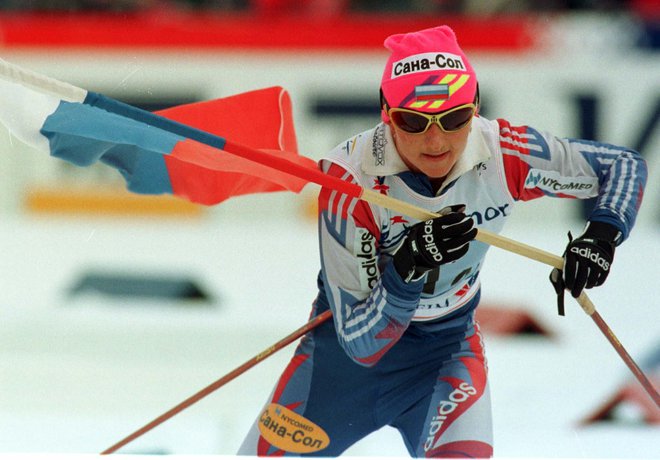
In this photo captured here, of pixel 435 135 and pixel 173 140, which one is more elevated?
pixel 173 140

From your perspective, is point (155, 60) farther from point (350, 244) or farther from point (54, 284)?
point (350, 244)

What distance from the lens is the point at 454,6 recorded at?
545cm

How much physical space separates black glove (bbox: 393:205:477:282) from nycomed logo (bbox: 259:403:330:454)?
60 cm

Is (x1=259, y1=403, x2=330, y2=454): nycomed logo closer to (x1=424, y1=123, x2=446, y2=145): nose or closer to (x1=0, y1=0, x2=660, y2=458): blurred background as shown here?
(x1=0, y1=0, x2=660, y2=458): blurred background

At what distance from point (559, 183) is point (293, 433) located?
0.93m

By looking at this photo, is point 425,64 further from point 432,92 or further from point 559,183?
point 559,183

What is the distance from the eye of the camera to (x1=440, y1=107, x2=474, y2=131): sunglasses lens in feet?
7.90

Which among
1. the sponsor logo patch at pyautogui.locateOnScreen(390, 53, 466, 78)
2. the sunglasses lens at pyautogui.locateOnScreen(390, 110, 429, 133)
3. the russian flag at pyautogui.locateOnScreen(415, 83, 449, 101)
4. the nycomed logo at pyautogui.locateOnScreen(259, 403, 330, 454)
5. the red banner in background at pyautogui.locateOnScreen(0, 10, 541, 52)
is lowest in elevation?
the nycomed logo at pyautogui.locateOnScreen(259, 403, 330, 454)

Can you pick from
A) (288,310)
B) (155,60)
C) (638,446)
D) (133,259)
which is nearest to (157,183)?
(288,310)

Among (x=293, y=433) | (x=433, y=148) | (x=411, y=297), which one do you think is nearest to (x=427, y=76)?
(x=433, y=148)

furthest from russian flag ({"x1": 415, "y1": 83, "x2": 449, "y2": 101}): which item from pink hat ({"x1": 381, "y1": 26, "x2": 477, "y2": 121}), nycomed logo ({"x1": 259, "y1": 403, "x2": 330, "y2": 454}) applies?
nycomed logo ({"x1": 259, "y1": 403, "x2": 330, "y2": 454})

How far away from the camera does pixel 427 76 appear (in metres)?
2.41

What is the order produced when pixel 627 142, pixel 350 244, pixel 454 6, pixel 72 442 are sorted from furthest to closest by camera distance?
pixel 627 142 → pixel 454 6 → pixel 72 442 → pixel 350 244

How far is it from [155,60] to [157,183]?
3185 millimetres
